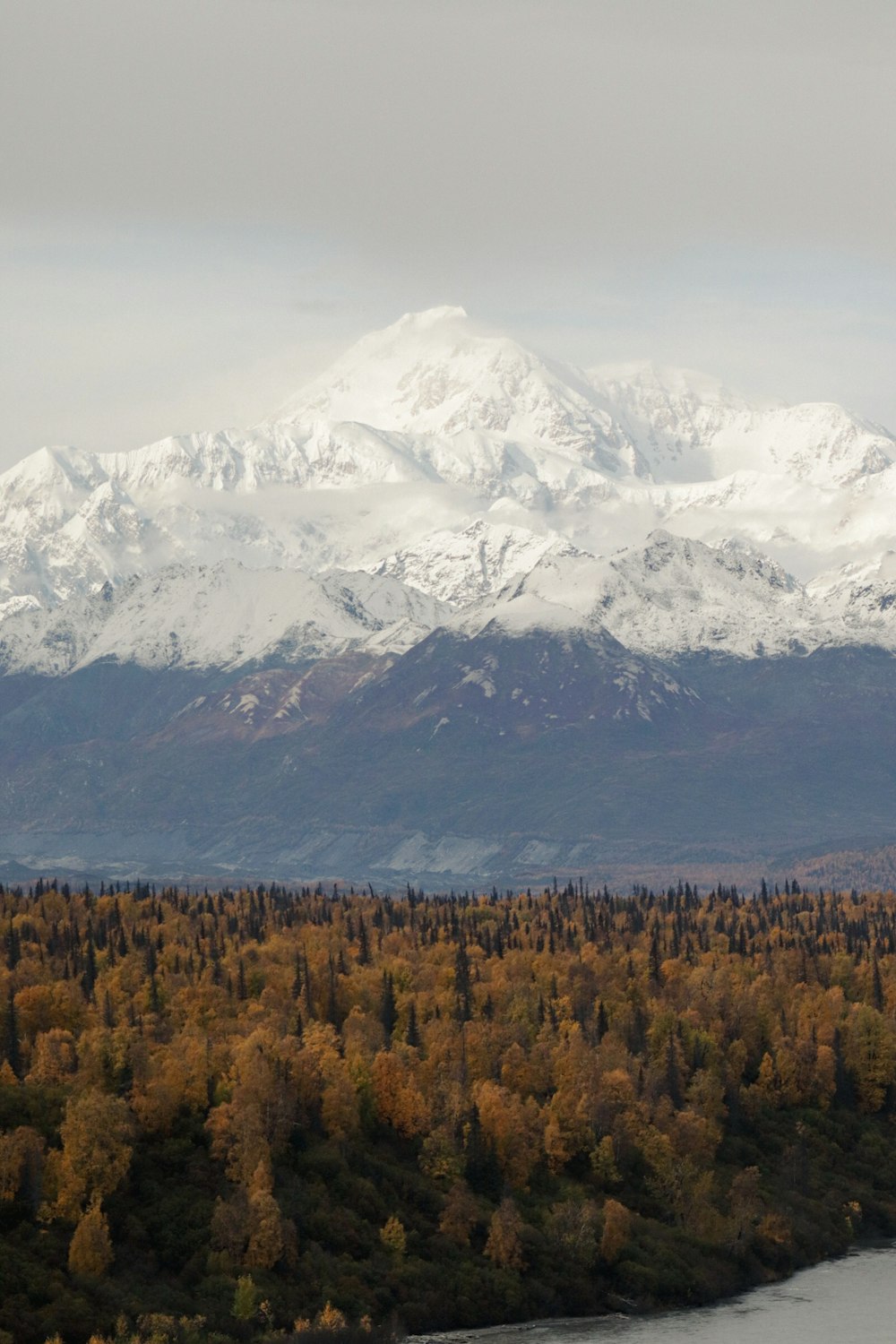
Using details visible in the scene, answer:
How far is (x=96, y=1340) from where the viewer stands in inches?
7835

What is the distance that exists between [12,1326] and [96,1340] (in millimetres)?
7141

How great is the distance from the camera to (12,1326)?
656ft
